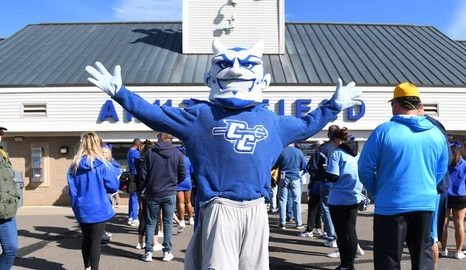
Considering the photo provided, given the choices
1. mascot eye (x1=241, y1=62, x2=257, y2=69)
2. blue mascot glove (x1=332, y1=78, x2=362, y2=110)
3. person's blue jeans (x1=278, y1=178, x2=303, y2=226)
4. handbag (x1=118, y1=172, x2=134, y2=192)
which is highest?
mascot eye (x1=241, y1=62, x2=257, y2=69)

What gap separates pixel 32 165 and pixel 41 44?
18.8 ft

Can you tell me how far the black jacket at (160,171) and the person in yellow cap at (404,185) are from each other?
3.60 meters

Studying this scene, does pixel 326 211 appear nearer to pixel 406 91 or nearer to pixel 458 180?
pixel 458 180

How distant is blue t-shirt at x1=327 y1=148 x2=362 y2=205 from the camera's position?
19.5 feet

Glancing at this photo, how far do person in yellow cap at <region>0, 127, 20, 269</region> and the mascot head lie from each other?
2612 millimetres

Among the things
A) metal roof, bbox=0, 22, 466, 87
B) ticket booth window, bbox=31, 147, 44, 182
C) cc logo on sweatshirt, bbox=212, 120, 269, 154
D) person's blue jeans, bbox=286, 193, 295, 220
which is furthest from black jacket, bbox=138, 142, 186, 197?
ticket booth window, bbox=31, 147, 44, 182

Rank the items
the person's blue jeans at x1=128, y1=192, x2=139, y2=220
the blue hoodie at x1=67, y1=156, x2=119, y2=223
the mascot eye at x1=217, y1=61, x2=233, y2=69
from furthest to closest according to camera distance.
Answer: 1. the person's blue jeans at x1=128, y1=192, x2=139, y2=220
2. the blue hoodie at x1=67, y1=156, x2=119, y2=223
3. the mascot eye at x1=217, y1=61, x2=233, y2=69

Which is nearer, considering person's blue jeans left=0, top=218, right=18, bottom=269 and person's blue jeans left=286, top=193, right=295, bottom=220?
person's blue jeans left=0, top=218, right=18, bottom=269

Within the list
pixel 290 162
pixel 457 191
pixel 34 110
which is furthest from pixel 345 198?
pixel 34 110

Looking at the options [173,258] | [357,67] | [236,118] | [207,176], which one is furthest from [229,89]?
[357,67]

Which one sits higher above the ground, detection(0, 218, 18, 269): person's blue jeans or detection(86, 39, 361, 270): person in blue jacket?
detection(86, 39, 361, 270): person in blue jacket

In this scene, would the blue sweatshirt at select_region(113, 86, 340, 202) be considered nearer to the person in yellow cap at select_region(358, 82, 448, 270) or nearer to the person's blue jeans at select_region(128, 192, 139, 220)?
the person in yellow cap at select_region(358, 82, 448, 270)

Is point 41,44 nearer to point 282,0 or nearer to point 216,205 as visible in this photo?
point 282,0

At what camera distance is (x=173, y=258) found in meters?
7.07
